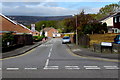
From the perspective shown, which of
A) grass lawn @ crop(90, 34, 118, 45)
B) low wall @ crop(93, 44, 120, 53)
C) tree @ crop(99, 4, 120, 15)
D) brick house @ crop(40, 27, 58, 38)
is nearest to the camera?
low wall @ crop(93, 44, 120, 53)

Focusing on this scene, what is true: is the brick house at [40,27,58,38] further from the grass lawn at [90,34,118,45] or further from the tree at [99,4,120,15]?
the grass lawn at [90,34,118,45]

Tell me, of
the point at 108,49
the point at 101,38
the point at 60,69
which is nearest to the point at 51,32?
the point at 101,38

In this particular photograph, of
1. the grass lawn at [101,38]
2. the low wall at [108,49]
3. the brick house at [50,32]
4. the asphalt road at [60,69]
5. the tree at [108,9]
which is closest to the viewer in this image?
the asphalt road at [60,69]

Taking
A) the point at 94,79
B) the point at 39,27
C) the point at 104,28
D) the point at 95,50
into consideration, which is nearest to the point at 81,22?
the point at 104,28

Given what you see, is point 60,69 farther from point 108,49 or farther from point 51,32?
point 51,32

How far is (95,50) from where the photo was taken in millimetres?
20984

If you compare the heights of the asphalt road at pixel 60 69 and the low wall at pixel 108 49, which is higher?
the low wall at pixel 108 49

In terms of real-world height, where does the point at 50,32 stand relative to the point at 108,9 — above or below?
below

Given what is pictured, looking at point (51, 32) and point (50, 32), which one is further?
point (51, 32)

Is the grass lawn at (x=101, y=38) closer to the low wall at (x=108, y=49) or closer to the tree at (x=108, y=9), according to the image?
the low wall at (x=108, y=49)

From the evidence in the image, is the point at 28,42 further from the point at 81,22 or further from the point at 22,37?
the point at 81,22

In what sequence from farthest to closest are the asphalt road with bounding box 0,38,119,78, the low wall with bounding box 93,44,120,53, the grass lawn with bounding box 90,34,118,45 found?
the grass lawn with bounding box 90,34,118,45 < the low wall with bounding box 93,44,120,53 < the asphalt road with bounding box 0,38,119,78

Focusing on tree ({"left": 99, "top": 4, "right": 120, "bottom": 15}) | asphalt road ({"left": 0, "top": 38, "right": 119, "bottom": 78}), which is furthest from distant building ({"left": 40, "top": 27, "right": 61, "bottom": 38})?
asphalt road ({"left": 0, "top": 38, "right": 119, "bottom": 78})

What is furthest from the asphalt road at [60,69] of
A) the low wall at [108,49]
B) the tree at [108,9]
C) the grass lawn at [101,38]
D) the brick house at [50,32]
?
the brick house at [50,32]
